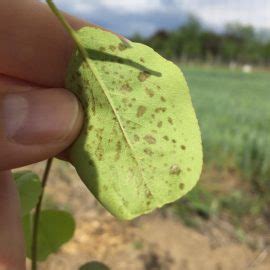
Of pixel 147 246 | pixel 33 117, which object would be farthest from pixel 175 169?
pixel 147 246

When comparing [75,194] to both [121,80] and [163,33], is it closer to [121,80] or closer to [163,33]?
[121,80]

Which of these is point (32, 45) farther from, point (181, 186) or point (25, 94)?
point (181, 186)

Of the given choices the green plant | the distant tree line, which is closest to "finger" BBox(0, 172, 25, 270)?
the green plant

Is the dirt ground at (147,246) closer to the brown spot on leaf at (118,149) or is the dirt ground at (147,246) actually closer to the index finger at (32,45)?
the index finger at (32,45)

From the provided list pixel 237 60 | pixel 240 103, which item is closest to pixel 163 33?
pixel 237 60

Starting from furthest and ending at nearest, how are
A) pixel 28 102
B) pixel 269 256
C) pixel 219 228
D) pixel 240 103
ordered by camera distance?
pixel 240 103
pixel 219 228
pixel 269 256
pixel 28 102

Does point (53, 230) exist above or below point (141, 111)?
below
